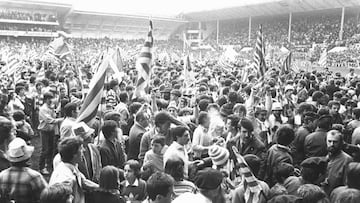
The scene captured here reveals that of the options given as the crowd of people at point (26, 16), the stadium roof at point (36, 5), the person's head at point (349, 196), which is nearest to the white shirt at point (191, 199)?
the person's head at point (349, 196)

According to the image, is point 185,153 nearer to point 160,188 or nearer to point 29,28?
point 160,188

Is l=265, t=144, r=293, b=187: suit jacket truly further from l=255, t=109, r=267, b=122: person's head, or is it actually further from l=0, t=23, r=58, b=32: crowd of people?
l=0, t=23, r=58, b=32: crowd of people

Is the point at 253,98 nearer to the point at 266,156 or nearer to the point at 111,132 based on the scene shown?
the point at 266,156

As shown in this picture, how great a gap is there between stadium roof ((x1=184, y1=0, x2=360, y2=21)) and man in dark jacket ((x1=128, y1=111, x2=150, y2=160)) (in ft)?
86.4

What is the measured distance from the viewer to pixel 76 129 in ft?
14.0

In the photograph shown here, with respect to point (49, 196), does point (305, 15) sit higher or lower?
higher

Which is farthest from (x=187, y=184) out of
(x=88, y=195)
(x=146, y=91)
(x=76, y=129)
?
(x=146, y=91)

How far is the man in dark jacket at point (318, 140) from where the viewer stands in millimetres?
4695

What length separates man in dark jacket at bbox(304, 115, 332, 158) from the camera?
185 inches

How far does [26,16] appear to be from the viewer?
34844 mm

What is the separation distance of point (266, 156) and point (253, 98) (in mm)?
2566

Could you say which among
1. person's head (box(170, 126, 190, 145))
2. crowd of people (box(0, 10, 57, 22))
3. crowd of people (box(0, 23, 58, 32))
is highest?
crowd of people (box(0, 10, 57, 22))

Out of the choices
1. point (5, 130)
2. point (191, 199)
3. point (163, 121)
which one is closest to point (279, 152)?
point (163, 121)

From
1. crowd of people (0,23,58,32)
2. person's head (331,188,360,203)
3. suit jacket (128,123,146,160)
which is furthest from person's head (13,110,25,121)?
crowd of people (0,23,58,32)
